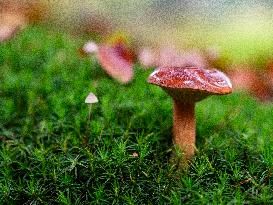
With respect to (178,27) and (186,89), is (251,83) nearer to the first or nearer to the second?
(186,89)

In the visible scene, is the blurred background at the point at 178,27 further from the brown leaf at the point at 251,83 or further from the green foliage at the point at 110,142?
the green foliage at the point at 110,142

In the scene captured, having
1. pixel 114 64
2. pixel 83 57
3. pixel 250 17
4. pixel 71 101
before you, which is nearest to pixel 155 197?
pixel 71 101

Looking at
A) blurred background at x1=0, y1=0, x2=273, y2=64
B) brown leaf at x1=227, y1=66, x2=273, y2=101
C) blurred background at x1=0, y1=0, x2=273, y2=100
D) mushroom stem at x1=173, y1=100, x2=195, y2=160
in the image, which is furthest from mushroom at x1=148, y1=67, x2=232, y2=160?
blurred background at x1=0, y1=0, x2=273, y2=64

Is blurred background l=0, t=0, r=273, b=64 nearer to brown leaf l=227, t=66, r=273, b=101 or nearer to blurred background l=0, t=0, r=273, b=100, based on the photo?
blurred background l=0, t=0, r=273, b=100

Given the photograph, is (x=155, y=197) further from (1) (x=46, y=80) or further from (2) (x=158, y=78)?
(1) (x=46, y=80)

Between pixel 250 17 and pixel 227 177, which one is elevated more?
pixel 227 177

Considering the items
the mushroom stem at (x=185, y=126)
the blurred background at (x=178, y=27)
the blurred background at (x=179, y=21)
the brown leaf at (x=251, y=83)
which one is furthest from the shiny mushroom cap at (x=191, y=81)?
the blurred background at (x=179, y=21)

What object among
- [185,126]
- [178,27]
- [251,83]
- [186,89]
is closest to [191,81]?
[186,89]

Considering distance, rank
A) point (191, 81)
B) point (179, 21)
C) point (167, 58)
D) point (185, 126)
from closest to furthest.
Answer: point (191, 81) → point (185, 126) → point (167, 58) → point (179, 21)
